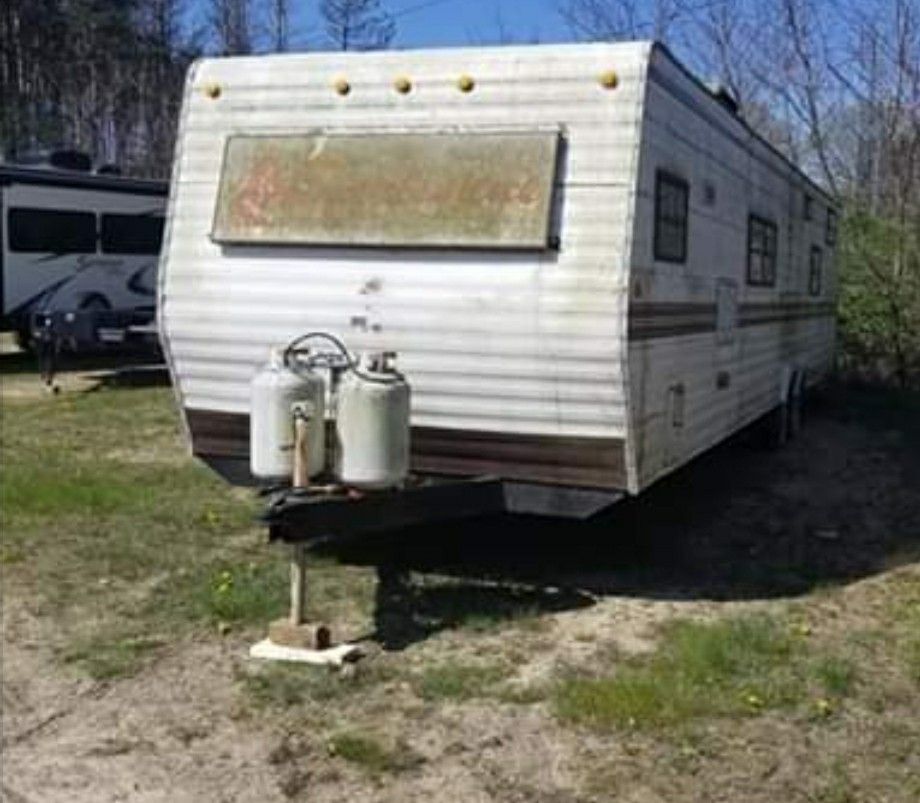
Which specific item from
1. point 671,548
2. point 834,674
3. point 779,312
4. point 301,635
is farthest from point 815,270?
point 301,635

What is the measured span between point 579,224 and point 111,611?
2680 mm

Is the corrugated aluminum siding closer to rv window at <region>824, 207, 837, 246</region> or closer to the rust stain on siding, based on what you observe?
the rust stain on siding

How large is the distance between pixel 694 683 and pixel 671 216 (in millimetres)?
2367

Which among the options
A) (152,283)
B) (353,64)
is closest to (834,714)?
(353,64)

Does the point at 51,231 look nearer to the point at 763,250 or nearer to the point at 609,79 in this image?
the point at 763,250

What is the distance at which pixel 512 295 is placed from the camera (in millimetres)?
6180

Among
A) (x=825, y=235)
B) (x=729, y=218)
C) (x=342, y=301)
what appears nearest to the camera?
(x=342, y=301)

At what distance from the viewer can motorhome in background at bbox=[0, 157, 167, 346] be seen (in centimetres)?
1780

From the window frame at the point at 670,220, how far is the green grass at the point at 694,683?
1721 mm

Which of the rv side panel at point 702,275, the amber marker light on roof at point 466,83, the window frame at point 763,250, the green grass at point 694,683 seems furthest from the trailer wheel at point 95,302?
the green grass at point 694,683

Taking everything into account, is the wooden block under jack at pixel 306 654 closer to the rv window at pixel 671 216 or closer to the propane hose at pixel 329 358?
the propane hose at pixel 329 358

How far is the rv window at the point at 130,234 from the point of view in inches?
744

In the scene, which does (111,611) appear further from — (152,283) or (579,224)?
(152,283)

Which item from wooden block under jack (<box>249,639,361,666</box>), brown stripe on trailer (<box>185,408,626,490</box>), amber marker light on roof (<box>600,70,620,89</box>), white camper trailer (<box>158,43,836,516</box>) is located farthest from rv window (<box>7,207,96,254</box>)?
wooden block under jack (<box>249,639,361,666</box>)
